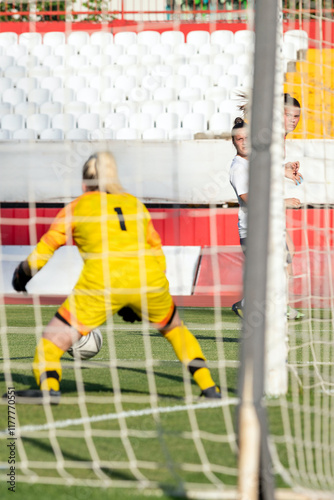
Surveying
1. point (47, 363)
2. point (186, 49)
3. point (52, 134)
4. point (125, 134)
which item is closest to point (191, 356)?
point (47, 363)

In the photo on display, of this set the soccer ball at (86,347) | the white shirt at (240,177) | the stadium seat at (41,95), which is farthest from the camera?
the stadium seat at (41,95)

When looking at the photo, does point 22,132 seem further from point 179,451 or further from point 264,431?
point 264,431

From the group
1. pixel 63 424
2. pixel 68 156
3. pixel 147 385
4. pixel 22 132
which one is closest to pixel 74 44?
pixel 22 132

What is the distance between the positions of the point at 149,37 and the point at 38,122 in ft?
10.6

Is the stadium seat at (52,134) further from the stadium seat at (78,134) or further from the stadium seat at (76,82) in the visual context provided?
the stadium seat at (76,82)

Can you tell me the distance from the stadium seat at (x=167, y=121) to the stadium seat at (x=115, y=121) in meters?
0.58

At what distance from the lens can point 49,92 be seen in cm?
1445

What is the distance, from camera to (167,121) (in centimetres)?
1359

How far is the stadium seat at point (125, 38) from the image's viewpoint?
1542 cm

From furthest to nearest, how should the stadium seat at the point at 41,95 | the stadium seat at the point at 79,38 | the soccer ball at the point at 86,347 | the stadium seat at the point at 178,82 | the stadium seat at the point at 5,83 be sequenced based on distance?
the stadium seat at the point at 79,38, the stadium seat at the point at 5,83, the stadium seat at the point at 41,95, the stadium seat at the point at 178,82, the soccer ball at the point at 86,347

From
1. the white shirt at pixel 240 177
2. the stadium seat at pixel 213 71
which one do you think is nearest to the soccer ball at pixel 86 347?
the white shirt at pixel 240 177

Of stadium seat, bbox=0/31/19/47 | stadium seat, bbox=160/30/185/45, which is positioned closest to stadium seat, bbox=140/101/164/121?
stadium seat, bbox=160/30/185/45

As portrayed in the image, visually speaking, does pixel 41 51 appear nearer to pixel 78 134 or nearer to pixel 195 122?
pixel 78 134

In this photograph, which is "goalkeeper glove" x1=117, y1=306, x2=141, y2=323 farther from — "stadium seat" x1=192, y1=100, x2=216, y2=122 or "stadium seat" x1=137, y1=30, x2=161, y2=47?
"stadium seat" x1=137, y1=30, x2=161, y2=47
